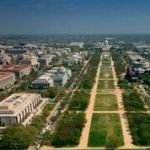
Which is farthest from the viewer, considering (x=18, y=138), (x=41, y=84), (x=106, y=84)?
(x=106, y=84)

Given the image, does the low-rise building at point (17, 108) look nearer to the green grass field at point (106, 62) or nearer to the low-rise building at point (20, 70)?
the low-rise building at point (20, 70)

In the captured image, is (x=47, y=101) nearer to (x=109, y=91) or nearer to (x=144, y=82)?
(x=109, y=91)

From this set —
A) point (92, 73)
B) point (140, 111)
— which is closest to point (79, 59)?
point (92, 73)

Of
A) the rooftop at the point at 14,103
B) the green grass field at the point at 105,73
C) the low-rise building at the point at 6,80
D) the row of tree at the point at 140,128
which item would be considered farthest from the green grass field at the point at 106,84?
the row of tree at the point at 140,128

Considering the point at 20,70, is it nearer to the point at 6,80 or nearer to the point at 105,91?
the point at 6,80

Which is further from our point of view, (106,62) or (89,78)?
(106,62)

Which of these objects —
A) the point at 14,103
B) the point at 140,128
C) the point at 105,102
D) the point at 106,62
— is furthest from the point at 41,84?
the point at 106,62
